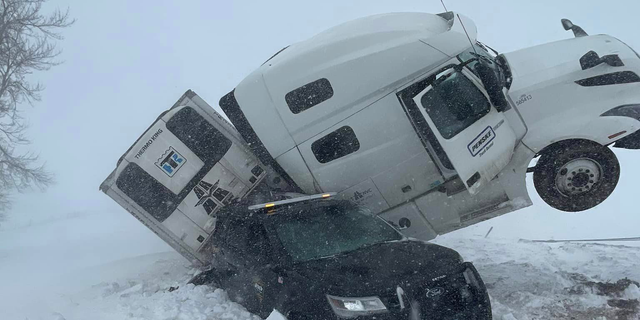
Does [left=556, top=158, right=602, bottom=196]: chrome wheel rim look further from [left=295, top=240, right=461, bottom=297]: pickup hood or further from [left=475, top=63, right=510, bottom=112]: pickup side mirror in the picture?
[left=295, top=240, right=461, bottom=297]: pickup hood

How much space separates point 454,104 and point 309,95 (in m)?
2.07

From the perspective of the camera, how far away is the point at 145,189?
810 centimetres

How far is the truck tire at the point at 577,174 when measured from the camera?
264 inches

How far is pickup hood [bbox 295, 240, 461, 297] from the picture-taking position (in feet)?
14.8

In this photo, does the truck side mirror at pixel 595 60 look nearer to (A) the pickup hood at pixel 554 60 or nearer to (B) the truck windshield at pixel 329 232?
(A) the pickup hood at pixel 554 60

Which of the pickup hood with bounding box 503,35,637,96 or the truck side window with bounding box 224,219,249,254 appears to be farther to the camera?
the pickup hood with bounding box 503,35,637,96

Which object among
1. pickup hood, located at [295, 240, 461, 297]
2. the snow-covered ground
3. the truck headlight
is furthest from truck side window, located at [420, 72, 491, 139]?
the truck headlight

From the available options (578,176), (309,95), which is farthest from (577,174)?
(309,95)

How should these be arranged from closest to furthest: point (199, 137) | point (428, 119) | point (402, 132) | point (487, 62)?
point (428, 119)
point (487, 62)
point (402, 132)
point (199, 137)

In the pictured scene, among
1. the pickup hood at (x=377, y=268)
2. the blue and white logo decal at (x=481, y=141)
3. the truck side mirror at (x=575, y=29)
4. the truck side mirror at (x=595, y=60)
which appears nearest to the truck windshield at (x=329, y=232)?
the pickup hood at (x=377, y=268)

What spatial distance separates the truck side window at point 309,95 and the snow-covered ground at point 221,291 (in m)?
2.84

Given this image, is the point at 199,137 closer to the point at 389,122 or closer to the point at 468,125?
the point at 389,122

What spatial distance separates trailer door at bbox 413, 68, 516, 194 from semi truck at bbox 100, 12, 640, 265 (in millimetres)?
15

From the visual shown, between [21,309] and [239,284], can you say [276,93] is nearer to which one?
[239,284]
